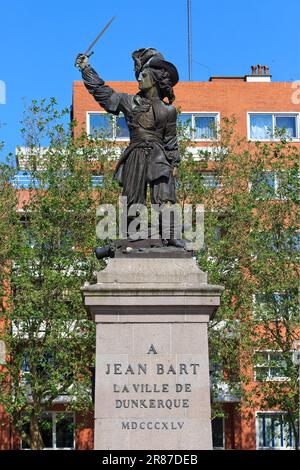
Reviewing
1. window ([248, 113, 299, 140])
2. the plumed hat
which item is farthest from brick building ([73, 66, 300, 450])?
the plumed hat

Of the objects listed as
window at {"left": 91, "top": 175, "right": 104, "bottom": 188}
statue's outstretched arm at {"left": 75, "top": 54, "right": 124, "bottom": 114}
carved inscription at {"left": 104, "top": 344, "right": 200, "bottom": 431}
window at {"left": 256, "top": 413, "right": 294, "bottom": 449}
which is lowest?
carved inscription at {"left": 104, "top": 344, "right": 200, "bottom": 431}

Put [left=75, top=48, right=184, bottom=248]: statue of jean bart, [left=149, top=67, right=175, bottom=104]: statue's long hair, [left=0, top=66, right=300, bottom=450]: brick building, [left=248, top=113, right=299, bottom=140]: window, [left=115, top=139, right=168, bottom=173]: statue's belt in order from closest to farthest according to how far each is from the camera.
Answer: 1. [left=75, top=48, right=184, bottom=248]: statue of jean bart
2. [left=115, top=139, right=168, bottom=173]: statue's belt
3. [left=149, top=67, right=175, bottom=104]: statue's long hair
4. [left=0, top=66, right=300, bottom=450]: brick building
5. [left=248, top=113, right=299, bottom=140]: window

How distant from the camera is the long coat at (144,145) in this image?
64.8 feet

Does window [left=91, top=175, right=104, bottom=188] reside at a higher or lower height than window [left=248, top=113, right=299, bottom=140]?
lower

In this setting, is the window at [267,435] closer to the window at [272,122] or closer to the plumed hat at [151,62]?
the window at [272,122]

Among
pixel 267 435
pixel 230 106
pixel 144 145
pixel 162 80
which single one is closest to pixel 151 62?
pixel 162 80

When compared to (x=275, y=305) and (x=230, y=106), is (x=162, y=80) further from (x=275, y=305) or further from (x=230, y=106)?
(x=230, y=106)

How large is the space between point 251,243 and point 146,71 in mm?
21599

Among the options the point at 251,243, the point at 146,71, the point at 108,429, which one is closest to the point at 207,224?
the point at 251,243

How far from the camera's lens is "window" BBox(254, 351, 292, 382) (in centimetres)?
4094

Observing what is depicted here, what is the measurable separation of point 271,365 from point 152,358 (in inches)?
920

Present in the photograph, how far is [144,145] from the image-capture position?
1991 centimetres

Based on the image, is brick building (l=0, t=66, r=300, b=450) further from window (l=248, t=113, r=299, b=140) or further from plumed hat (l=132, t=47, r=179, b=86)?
plumed hat (l=132, t=47, r=179, b=86)

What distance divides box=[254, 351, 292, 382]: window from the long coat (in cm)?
2181
